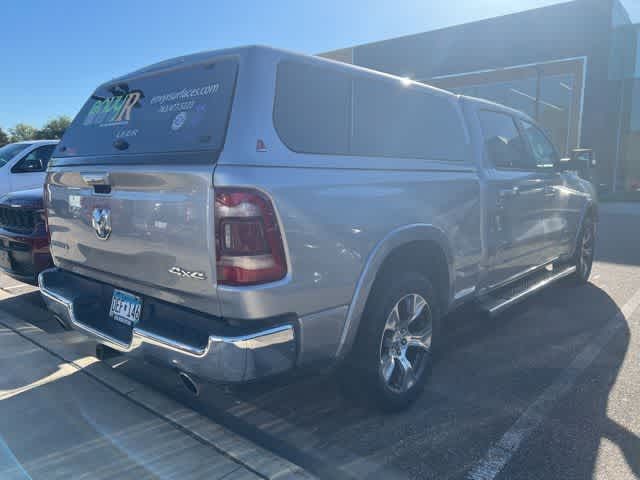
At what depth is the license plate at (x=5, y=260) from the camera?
175 inches

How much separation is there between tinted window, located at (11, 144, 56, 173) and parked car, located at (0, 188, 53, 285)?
12.4ft

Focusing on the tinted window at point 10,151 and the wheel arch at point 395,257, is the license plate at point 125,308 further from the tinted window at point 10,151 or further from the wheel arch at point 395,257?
the tinted window at point 10,151

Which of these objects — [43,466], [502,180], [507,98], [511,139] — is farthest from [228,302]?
[507,98]

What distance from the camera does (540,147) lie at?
4902mm

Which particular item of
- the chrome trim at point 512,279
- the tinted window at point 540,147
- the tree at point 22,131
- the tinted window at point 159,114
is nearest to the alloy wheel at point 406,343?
the chrome trim at point 512,279

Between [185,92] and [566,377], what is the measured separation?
3.11 metres

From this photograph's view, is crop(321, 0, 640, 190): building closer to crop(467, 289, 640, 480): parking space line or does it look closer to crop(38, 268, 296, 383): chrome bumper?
crop(467, 289, 640, 480): parking space line

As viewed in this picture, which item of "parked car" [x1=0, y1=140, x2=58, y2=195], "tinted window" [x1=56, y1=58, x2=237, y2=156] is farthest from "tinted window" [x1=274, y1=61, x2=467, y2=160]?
"parked car" [x1=0, y1=140, x2=58, y2=195]

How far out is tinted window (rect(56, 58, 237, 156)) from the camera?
91.0 inches

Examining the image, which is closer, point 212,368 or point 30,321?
point 212,368

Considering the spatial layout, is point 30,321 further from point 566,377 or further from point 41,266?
point 566,377

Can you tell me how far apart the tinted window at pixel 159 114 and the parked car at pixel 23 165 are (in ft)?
17.7

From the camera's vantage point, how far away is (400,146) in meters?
3.03

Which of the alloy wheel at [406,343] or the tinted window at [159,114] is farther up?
the tinted window at [159,114]
